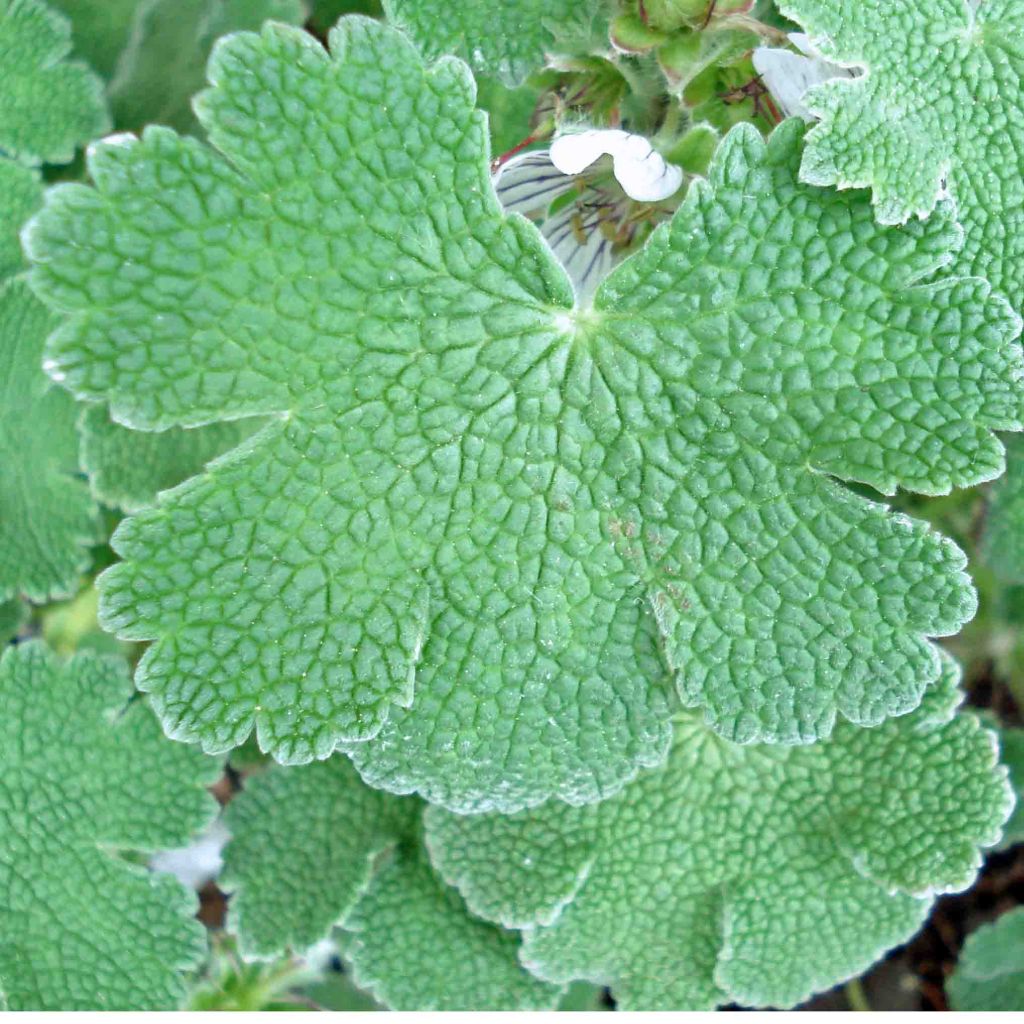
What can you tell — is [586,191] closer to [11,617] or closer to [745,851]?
[745,851]

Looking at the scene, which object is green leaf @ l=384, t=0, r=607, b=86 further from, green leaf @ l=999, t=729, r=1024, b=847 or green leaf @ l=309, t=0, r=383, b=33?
green leaf @ l=999, t=729, r=1024, b=847

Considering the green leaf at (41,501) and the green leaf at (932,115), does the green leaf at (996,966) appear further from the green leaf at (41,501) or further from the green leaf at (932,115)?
the green leaf at (41,501)

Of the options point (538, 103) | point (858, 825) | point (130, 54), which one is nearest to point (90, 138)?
point (130, 54)

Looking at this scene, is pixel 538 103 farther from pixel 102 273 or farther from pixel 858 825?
pixel 858 825

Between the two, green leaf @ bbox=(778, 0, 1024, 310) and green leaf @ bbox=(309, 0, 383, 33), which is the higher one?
green leaf @ bbox=(778, 0, 1024, 310)

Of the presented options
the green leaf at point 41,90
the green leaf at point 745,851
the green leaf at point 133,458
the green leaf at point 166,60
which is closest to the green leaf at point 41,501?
the green leaf at point 133,458

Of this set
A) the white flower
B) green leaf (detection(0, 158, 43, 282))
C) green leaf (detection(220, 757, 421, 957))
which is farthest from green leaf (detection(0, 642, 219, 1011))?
the white flower
